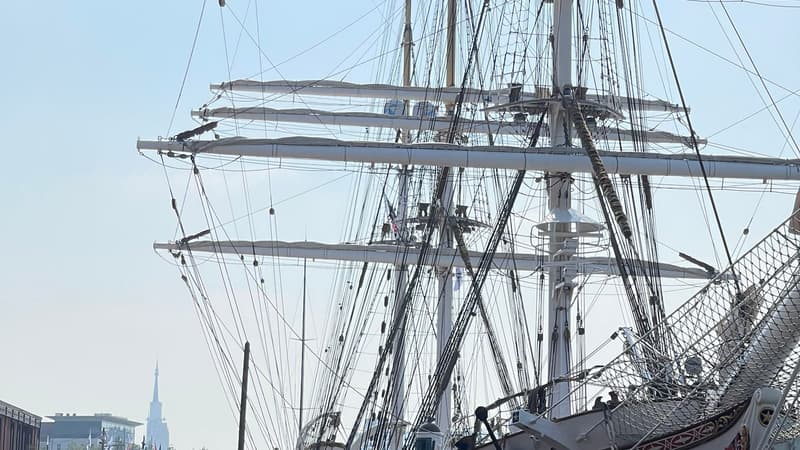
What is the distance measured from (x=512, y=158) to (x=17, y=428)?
5191 cm

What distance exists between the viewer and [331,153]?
1136 inches

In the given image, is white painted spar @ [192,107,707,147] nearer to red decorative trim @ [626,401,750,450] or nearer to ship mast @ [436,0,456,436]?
ship mast @ [436,0,456,436]

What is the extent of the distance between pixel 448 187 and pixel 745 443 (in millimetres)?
26117

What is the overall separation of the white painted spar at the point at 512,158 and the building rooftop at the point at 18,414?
44.6 metres

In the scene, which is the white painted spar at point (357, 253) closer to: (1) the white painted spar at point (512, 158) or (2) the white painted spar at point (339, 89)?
(2) the white painted spar at point (339, 89)

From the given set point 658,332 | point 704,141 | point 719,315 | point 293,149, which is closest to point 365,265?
point 704,141

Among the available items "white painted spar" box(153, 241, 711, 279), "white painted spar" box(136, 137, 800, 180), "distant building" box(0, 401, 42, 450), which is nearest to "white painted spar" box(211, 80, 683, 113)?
"white painted spar" box(153, 241, 711, 279)

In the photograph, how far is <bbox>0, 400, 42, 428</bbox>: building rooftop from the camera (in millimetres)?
71000


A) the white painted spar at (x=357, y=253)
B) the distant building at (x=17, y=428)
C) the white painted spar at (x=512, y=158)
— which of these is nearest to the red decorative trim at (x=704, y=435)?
the white painted spar at (x=512, y=158)

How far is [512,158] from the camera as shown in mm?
28250

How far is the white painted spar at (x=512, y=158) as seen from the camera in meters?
28.2

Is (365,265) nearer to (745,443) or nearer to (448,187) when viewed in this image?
(448,187)

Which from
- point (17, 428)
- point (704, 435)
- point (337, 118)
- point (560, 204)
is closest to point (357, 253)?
point (337, 118)

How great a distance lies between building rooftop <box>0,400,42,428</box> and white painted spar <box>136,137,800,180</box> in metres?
44.6
